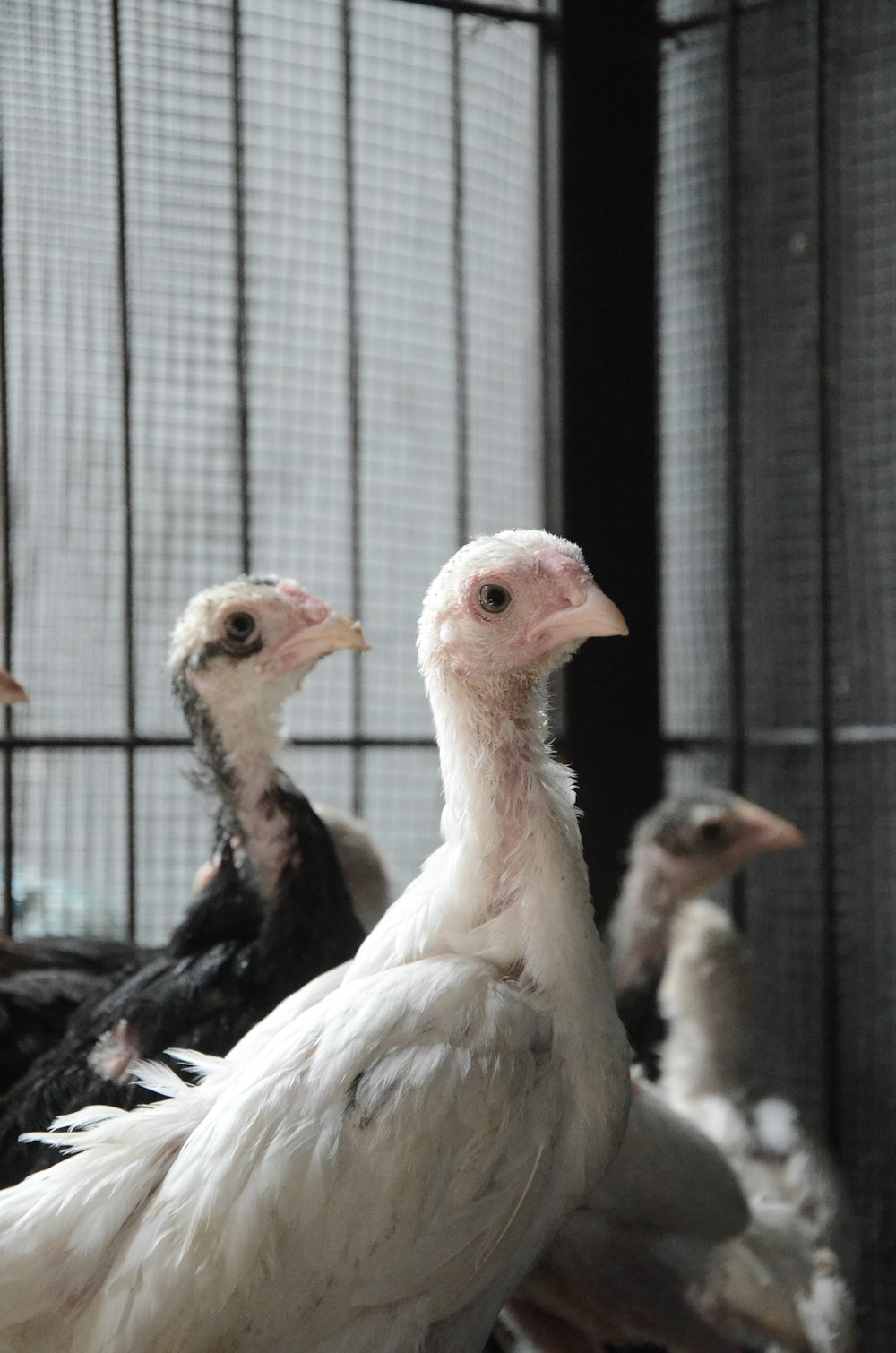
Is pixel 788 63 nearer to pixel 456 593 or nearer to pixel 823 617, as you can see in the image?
pixel 823 617

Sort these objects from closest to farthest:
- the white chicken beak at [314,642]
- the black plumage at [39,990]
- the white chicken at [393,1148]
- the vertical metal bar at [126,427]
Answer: the white chicken at [393,1148] < the white chicken beak at [314,642] < the black plumage at [39,990] < the vertical metal bar at [126,427]

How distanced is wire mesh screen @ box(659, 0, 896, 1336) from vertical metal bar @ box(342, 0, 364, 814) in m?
0.72

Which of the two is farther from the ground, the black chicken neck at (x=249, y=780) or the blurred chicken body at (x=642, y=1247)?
the black chicken neck at (x=249, y=780)

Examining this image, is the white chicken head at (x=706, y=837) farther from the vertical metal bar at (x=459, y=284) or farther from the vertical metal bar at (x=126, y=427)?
the vertical metal bar at (x=126, y=427)

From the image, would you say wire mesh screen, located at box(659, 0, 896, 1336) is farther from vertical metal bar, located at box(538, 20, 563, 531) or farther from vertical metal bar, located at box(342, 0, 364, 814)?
vertical metal bar, located at box(342, 0, 364, 814)

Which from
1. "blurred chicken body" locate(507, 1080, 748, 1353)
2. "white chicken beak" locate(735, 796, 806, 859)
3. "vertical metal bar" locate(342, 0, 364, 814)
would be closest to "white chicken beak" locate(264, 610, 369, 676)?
"vertical metal bar" locate(342, 0, 364, 814)

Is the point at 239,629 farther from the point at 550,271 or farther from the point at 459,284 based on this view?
the point at 550,271

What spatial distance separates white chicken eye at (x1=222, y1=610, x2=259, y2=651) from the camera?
1859 mm

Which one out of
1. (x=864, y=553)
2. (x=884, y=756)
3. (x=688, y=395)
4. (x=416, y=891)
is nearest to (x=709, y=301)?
(x=688, y=395)

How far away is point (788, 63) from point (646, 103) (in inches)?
13.5

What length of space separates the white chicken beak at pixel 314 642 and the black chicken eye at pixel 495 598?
43cm

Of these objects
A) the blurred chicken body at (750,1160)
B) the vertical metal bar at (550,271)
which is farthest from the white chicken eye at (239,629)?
the blurred chicken body at (750,1160)

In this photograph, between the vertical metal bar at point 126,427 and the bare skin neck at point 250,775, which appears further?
the vertical metal bar at point 126,427

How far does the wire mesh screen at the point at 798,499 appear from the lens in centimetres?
272
